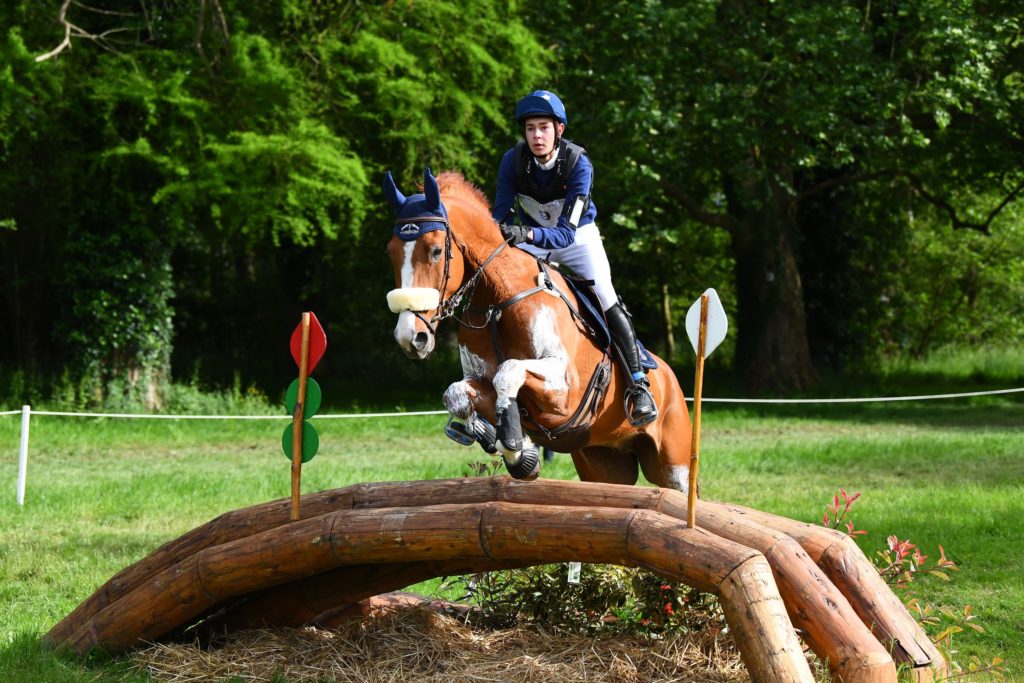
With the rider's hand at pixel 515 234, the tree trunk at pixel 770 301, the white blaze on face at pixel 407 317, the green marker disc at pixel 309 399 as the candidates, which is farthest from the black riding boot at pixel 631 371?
the tree trunk at pixel 770 301

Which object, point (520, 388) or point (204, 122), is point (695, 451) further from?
point (204, 122)

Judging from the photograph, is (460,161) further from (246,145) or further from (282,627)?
(282,627)

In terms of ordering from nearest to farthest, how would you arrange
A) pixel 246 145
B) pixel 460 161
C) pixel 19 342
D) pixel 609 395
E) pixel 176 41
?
pixel 609 395 → pixel 246 145 → pixel 176 41 → pixel 460 161 → pixel 19 342

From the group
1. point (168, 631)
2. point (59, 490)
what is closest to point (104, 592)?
point (168, 631)

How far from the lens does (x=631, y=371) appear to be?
5.56 metres

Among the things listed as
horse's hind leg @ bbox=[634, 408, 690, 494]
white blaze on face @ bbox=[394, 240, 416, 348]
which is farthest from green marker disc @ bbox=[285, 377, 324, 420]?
horse's hind leg @ bbox=[634, 408, 690, 494]

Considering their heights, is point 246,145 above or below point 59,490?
above

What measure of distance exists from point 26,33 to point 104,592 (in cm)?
1082

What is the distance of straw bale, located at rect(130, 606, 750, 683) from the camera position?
4766mm

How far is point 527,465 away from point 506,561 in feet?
1.63

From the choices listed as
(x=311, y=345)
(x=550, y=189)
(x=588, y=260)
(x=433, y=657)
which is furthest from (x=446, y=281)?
(x=433, y=657)

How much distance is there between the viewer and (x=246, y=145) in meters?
13.6

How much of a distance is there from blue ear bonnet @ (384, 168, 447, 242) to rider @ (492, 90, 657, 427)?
22.0 inches

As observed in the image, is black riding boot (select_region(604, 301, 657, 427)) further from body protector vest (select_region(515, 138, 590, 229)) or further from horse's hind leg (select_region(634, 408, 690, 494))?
body protector vest (select_region(515, 138, 590, 229))
